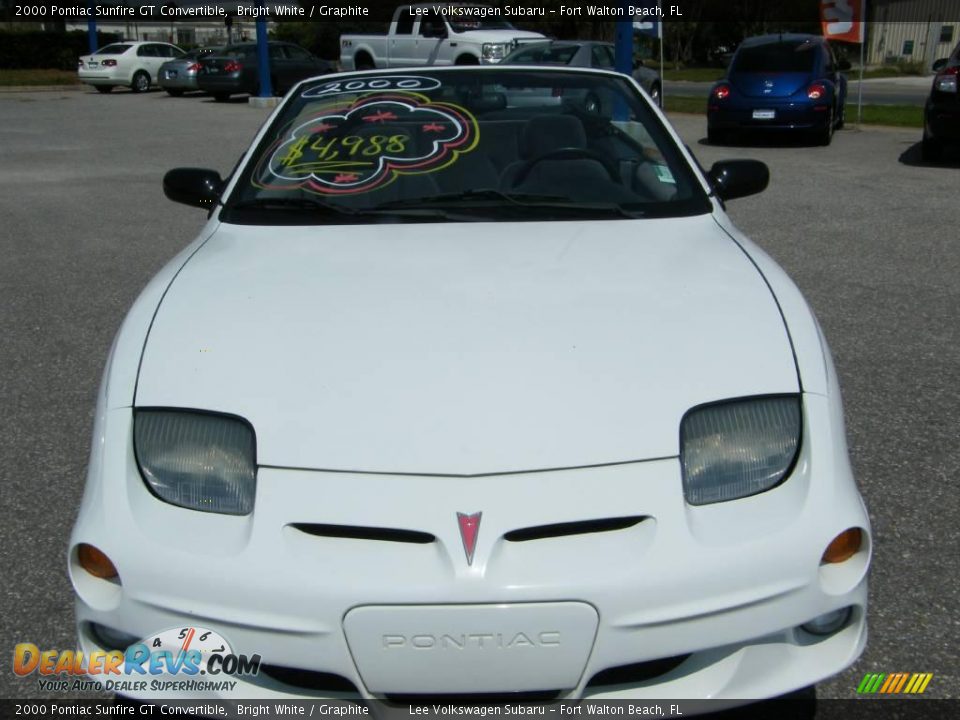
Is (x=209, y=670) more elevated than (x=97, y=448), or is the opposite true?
(x=97, y=448)

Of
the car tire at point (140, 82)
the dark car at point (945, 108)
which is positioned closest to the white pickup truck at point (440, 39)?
the dark car at point (945, 108)

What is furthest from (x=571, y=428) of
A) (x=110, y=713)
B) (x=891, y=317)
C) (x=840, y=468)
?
(x=891, y=317)

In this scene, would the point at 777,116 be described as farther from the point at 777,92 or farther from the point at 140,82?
the point at 140,82

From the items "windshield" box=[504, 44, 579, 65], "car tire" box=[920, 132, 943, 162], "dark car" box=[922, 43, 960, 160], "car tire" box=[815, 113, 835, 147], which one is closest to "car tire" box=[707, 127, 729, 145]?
"car tire" box=[815, 113, 835, 147]

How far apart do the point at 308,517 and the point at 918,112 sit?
18.7 meters

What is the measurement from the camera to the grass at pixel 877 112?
1616cm

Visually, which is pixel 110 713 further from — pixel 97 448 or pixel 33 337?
pixel 33 337

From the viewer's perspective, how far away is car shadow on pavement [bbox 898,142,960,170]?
37.2 feet

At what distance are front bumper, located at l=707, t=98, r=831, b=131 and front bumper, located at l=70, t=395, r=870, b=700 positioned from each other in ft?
39.0

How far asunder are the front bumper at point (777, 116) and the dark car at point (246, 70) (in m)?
12.2

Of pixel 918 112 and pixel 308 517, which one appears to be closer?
pixel 308 517

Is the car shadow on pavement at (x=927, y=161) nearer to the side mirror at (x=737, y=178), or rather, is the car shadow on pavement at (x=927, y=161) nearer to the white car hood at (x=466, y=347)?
the side mirror at (x=737, y=178)

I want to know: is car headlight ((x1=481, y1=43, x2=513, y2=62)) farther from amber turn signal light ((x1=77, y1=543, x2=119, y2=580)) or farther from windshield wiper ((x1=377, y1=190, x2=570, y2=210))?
amber turn signal light ((x1=77, y1=543, x2=119, y2=580))

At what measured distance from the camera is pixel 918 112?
18125mm
